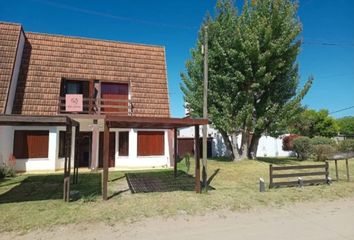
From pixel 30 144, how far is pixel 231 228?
44.0 feet

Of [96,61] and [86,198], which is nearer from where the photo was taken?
[86,198]

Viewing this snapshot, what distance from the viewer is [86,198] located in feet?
28.3

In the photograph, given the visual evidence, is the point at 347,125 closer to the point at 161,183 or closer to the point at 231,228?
the point at 161,183

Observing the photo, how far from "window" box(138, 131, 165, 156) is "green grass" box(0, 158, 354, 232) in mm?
5626

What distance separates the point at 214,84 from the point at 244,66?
2.29m

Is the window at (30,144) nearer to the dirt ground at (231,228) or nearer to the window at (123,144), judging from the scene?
the window at (123,144)

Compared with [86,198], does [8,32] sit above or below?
above

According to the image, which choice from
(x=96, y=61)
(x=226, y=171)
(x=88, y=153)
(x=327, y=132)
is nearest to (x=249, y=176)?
(x=226, y=171)

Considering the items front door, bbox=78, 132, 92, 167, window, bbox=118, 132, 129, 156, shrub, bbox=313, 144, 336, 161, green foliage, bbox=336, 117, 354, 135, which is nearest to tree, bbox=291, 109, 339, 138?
shrub, bbox=313, 144, 336, 161

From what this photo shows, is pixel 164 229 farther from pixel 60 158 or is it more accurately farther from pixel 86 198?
pixel 60 158

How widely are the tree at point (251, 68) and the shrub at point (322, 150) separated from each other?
532 centimetres

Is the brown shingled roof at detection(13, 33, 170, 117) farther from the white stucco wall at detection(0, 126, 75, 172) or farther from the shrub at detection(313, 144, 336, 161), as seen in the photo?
the shrub at detection(313, 144, 336, 161)

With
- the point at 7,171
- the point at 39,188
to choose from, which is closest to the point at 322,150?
the point at 39,188

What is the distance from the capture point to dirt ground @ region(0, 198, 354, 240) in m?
5.54
